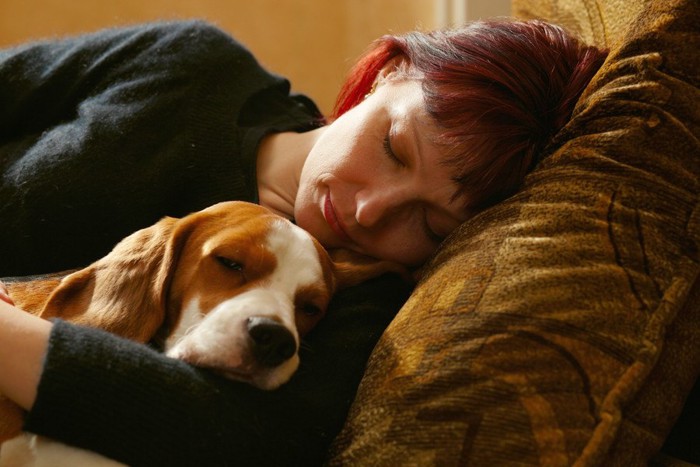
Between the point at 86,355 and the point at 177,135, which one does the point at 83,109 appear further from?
the point at 86,355

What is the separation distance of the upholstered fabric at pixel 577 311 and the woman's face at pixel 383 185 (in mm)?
192

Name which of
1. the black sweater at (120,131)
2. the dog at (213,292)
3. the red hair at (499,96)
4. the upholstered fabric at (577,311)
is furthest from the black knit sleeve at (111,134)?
the upholstered fabric at (577,311)

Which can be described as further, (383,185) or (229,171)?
(229,171)

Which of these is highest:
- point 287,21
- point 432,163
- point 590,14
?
point 590,14

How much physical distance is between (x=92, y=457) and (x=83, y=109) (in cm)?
87

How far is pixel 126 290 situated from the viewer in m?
1.10

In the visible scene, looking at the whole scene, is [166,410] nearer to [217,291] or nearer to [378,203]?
[217,291]

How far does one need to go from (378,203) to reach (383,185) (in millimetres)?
41

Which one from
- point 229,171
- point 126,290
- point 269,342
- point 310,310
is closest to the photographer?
point 269,342

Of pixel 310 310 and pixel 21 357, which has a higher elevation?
pixel 21 357

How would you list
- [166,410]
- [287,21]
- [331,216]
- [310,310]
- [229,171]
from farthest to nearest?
[287,21]
[229,171]
[331,216]
[310,310]
[166,410]

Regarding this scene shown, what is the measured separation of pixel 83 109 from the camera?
1.53 meters

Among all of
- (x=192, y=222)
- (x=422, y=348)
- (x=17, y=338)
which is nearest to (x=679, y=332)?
(x=422, y=348)

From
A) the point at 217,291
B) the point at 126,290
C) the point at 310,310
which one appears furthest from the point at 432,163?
the point at 126,290
